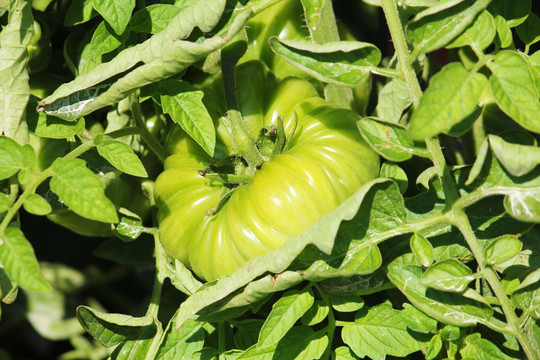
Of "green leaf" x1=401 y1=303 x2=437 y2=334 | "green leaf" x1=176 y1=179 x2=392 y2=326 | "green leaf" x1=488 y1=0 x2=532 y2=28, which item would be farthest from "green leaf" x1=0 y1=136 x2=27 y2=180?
"green leaf" x1=488 y1=0 x2=532 y2=28

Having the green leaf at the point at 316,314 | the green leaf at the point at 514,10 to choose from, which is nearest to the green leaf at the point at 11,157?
the green leaf at the point at 316,314

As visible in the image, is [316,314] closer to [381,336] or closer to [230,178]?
[381,336]

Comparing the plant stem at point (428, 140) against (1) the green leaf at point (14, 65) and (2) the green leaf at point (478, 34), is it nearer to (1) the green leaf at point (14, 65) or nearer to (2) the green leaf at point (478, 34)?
(2) the green leaf at point (478, 34)

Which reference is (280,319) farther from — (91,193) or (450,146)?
(450,146)

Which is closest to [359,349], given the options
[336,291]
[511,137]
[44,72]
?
[336,291]

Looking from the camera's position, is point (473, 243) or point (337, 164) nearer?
point (473, 243)

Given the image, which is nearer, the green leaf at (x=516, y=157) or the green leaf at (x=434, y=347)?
the green leaf at (x=516, y=157)
